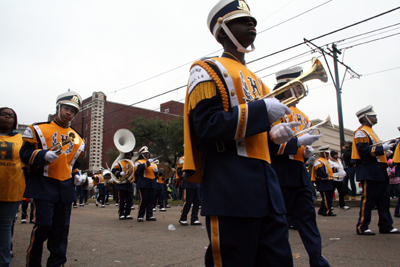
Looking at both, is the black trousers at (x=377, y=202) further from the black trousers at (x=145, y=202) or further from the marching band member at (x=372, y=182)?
the black trousers at (x=145, y=202)

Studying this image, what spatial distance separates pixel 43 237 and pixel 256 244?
2.77 meters

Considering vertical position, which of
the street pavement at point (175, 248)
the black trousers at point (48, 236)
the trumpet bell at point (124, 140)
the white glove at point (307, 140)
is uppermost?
the trumpet bell at point (124, 140)

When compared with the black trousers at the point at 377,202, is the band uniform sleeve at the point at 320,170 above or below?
above

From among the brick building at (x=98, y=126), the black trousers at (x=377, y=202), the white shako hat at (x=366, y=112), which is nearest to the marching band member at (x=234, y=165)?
the black trousers at (x=377, y=202)

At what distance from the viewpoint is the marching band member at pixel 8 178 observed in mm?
3521

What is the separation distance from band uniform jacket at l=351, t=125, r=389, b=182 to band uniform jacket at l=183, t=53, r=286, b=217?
4.39 meters

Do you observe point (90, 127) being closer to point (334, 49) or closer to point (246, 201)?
point (334, 49)

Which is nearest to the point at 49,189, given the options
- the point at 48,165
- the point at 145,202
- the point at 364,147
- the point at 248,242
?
the point at 48,165

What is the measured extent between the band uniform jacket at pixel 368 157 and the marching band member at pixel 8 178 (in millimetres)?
5445

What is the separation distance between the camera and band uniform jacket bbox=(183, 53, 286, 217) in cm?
181

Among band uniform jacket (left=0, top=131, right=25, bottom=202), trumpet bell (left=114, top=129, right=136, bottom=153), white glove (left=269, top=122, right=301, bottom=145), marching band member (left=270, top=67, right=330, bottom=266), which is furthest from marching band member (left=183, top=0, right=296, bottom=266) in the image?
trumpet bell (left=114, top=129, right=136, bottom=153)

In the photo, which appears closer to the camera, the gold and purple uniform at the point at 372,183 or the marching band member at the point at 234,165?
the marching band member at the point at 234,165

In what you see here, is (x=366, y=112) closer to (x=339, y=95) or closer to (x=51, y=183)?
(x=51, y=183)

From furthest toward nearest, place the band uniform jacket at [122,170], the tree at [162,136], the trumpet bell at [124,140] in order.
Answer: the tree at [162,136] → the trumpet bell at [124,140] → the band uniform jacket at [122,170]
